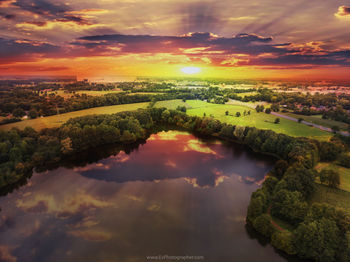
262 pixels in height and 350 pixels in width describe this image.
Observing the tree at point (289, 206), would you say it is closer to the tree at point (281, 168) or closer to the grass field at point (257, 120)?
the tree at point (281, 168)

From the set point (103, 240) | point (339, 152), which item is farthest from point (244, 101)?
point (103, 240)

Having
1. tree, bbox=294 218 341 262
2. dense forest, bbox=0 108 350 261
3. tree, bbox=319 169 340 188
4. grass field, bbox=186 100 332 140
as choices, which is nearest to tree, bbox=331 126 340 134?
grass field, bbox=186 100 332 140

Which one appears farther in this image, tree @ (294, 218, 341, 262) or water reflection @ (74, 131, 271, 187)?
water reflection @ (74, 131, 271, 187)

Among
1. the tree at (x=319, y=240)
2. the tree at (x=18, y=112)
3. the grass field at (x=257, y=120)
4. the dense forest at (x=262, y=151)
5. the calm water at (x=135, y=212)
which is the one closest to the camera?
the tree at (x=319, y=240)

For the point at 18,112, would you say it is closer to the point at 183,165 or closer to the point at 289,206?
the point at 183,165

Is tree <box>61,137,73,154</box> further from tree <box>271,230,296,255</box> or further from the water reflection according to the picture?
tree <box>271,230,296,255</box>

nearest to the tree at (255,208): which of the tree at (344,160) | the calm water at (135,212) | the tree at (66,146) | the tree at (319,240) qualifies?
the calm water at (135,212)

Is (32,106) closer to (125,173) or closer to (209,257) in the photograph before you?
(125,173)
